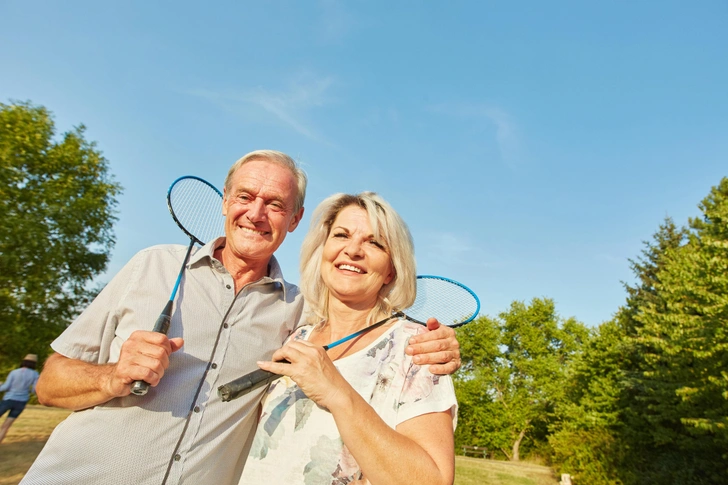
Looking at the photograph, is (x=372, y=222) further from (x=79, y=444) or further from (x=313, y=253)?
(x=79, y=444)

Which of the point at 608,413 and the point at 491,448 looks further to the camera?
the point at 491,448

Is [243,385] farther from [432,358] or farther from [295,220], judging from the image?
[295,220]

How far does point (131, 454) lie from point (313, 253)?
176 centimetres

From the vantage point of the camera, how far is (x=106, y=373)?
2.45 m

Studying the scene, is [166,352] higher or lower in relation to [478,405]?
lower

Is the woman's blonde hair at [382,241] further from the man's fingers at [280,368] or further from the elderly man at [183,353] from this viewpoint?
the man's fingers at [280,368]

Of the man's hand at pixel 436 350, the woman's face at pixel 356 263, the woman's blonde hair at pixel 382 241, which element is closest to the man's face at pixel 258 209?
the woman's blonde hair at pixel 382 241

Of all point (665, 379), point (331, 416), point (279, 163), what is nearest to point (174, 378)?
point (331, 416)

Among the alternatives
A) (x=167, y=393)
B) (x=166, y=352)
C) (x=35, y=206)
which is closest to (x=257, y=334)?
(x=167, y=393)

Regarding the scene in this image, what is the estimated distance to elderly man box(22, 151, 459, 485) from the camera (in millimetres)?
2445

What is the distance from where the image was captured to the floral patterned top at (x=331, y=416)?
2475mm

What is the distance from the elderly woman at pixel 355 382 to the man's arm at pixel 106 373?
52 centimetres

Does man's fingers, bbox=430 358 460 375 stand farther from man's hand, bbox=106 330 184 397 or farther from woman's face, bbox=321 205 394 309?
man's hand, bbox=106 330 184 397

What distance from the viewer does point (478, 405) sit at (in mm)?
51812
